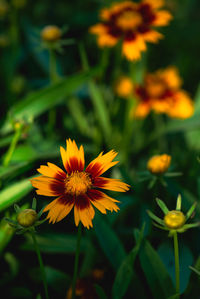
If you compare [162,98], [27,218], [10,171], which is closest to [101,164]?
[27,218]

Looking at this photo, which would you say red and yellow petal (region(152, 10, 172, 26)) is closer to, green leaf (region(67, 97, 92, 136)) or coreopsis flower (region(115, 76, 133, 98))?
coreopsis flower (region(115, 76, 133, 98))

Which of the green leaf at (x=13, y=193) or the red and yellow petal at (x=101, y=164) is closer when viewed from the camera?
the red and yellow petal at (x=101, y=164)

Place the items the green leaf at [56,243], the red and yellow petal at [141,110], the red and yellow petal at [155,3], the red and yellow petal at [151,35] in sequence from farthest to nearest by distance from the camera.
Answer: the red and yellow petal at [141,110], the red and yellow petal at [155,3], the red and yellow petal at [151,35], the green leaf at [56,243]

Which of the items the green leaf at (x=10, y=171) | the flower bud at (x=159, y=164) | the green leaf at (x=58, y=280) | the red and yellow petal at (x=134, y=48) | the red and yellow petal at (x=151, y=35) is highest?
the red and yellow petal at (x=151, y=35)

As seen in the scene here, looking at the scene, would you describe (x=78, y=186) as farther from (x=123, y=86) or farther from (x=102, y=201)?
(x=123, y=86)

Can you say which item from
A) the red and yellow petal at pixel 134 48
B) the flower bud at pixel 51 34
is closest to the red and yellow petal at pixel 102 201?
the red and yellow petal at pixel 134 48

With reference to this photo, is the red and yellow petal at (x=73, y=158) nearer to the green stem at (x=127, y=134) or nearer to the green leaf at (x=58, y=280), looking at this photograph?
the green leaf at (x=58, y=280)
